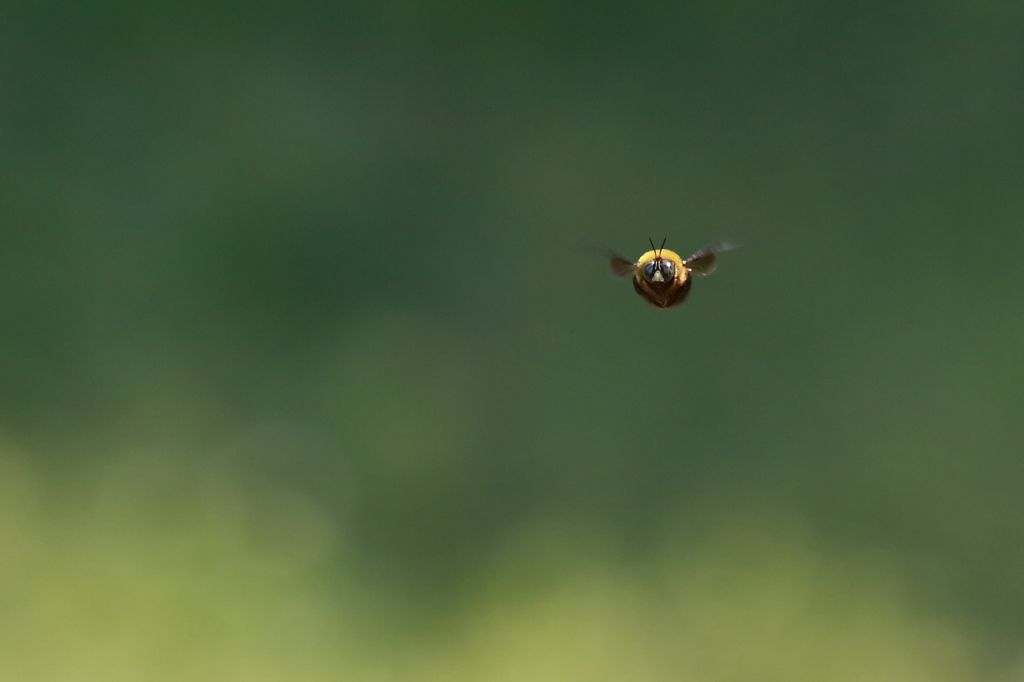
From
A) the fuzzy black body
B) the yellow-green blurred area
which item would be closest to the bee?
the fuzzy black body

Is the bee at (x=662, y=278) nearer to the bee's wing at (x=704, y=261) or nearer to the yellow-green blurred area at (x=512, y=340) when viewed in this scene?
the bee's wing at (x=704, y=261)

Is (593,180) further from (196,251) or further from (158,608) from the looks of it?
(158,608)

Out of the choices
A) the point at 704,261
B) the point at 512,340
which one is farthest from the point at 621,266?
the point at 512,340

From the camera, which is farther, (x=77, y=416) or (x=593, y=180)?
(x=593, y=180)

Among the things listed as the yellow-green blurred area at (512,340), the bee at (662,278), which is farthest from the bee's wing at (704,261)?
the yellow-green blurred area at (512,340)

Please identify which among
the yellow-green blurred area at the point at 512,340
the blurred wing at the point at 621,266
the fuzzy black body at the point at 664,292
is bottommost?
the fuzzy black body at the point at 664,292

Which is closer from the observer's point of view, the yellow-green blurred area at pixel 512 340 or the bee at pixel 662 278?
the bee at pixel 662 278

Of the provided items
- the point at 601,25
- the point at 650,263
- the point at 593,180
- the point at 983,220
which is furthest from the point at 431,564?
the point at 650,263
